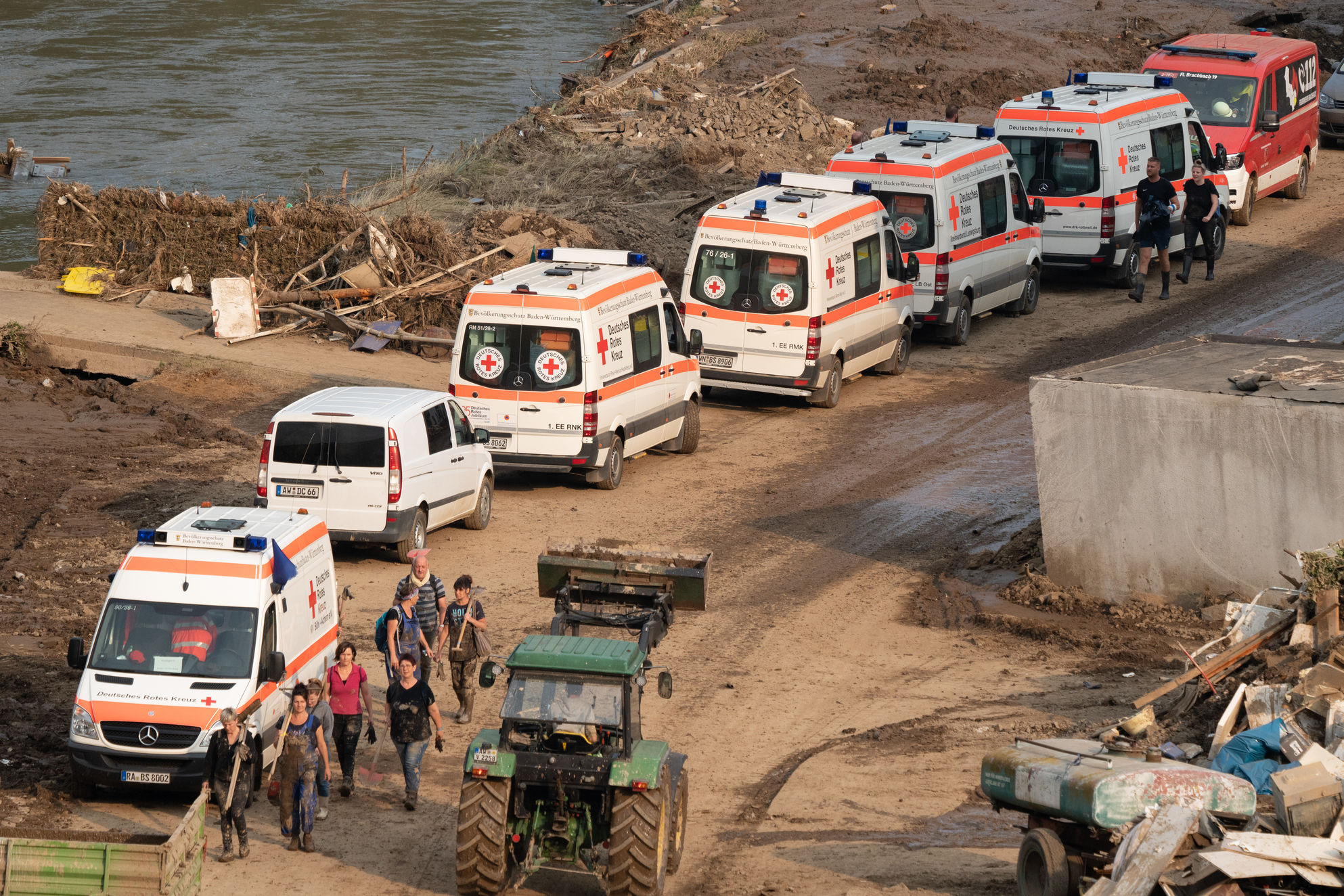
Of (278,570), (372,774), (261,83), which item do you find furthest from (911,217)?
(261,83)

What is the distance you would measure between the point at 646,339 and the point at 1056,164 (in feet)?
33.2

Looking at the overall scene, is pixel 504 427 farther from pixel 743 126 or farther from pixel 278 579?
pixel 743 126

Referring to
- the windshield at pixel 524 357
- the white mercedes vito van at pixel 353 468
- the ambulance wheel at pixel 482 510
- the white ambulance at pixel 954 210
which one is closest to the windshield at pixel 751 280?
the white ambulance at pixel 954 210

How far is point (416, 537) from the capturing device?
17.0m

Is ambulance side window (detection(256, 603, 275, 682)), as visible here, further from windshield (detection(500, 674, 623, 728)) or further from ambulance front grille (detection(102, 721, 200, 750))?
windshield (detection(500, 674, 623, 728))

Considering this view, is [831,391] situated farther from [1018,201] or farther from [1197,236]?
[1197,236]

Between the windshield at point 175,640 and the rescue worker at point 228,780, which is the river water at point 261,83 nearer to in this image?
the windshield at point 175,640

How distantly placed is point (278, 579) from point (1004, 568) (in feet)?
26.4

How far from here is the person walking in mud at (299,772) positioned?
1145 cm

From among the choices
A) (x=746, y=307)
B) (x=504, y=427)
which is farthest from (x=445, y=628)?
(x=746, y=307)

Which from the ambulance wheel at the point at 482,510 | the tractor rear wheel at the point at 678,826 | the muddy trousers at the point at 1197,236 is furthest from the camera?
the muddy trousers at the point at 1197,236

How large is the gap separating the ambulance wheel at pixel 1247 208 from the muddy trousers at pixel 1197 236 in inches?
115

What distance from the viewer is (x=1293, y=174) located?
32438mm

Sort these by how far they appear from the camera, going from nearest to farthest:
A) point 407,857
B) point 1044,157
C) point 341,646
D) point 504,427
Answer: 1. point 407,857
2. point 341,646
3. point 504,427
4. point 1044,157
